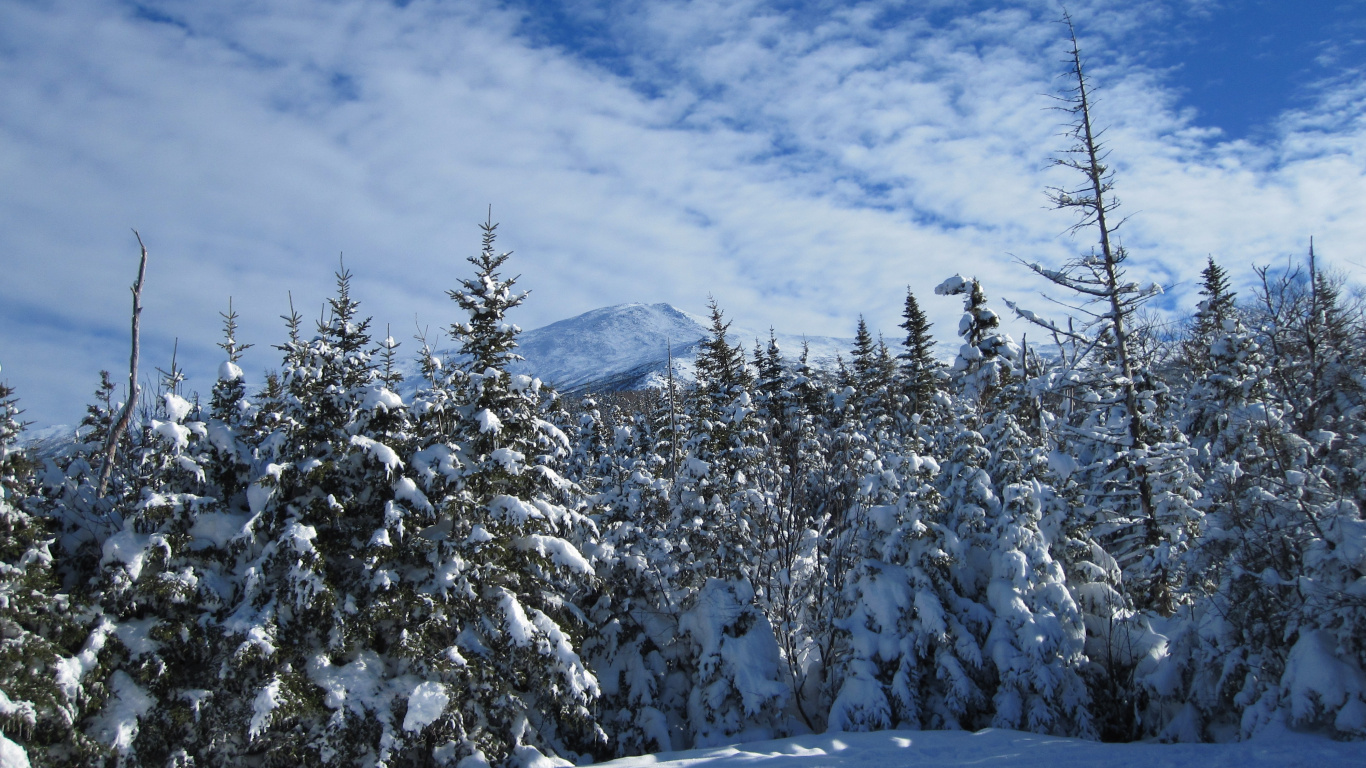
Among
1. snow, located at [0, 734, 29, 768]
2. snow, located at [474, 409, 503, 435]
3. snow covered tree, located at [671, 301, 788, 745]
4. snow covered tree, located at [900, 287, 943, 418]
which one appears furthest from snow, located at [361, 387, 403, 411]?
snow covered tree, located at [900, 287, 943, 418]

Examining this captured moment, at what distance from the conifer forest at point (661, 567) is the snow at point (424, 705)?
5 centimetres

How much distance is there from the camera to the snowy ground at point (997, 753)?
916 cm

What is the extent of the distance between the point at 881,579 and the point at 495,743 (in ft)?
26.5

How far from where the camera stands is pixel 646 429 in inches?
1591

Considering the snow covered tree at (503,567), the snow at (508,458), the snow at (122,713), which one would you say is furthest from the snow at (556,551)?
the snow at (122,713)

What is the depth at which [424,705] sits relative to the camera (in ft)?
36.4

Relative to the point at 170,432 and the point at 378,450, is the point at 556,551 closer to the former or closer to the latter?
the point at 378,450

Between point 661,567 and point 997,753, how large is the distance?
7.56 metres


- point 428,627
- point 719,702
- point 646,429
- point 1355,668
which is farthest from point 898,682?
point 646,429

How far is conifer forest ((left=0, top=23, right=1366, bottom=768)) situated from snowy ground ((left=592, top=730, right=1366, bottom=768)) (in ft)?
2.46

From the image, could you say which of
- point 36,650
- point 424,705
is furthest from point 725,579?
point 36,650

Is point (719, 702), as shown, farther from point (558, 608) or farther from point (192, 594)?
point (192, 594)

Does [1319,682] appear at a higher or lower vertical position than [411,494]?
lower

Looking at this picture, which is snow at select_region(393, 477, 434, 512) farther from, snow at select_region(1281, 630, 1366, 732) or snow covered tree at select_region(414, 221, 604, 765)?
snow at select_region(1281, 630, 1366, 732)
